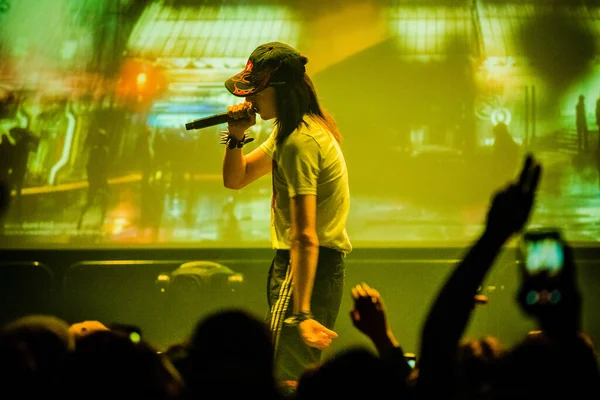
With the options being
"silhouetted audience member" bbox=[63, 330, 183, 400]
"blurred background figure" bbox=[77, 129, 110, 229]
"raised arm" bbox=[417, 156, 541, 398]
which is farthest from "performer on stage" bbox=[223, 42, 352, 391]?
"blurred background figure" bbox=[77, 129, 110, 229]

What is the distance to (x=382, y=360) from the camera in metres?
1.86

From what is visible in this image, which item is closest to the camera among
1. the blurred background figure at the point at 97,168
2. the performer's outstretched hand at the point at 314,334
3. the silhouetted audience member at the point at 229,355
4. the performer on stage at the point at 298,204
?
the silhouetted audience member at the point at 229,355

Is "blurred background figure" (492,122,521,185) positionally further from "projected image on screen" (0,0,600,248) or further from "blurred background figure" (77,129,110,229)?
"blurred background figure" (77,129,110,229)

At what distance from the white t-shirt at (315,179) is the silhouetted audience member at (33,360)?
1.16 m

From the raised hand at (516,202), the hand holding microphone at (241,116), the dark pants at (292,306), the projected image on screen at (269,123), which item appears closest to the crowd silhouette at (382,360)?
the raised hand at (516,202)

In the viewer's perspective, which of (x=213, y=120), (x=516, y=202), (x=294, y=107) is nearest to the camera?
(x=516, y=202)

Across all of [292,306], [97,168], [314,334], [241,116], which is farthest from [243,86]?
[97,168]

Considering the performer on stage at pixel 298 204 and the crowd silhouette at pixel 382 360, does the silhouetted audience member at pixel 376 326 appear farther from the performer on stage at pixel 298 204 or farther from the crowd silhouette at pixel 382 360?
the performer on stage at pixel 298 204

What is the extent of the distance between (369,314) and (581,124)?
369 centimetres

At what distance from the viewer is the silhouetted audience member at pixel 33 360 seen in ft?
6.30

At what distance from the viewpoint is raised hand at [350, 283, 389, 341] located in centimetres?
216

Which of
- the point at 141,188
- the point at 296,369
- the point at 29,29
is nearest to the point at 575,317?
the point at 296,369

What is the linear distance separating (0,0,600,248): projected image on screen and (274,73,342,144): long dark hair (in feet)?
6.84

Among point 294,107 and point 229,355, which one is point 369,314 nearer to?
point 229,355
